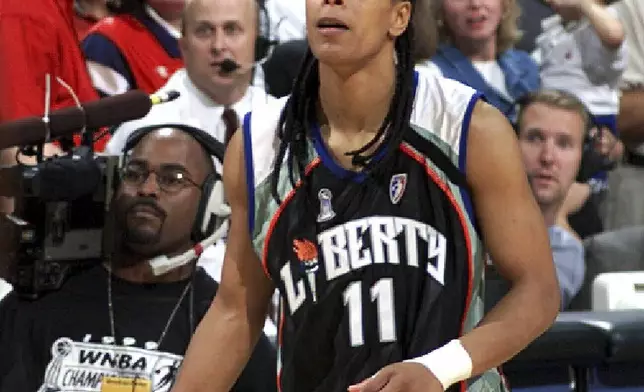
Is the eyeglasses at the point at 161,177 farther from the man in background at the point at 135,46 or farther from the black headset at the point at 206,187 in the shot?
the man in background at the point at 135,46

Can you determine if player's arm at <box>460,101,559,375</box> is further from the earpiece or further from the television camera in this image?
the earpiece

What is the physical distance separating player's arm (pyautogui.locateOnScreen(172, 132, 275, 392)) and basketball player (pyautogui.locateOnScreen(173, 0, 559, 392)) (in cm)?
1

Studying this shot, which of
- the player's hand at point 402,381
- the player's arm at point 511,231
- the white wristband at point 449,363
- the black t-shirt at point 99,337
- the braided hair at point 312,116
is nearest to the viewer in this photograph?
the player's hand at point 402,381

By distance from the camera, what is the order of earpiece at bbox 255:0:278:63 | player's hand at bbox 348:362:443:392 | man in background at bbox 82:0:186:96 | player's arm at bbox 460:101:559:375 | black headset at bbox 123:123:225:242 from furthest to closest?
earpiece at bbox 255:0:278:63 < man in background at bbox 82:0:186:96 < black headset at bbox 123:123:225:242 < player's arm at bbox 460:101:559:375 < player's hand at bbox 348:362:443:392

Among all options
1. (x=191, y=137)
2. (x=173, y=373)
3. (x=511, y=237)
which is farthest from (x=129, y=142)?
(x=511, y=237)

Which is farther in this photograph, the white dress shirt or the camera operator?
the white dress shirt

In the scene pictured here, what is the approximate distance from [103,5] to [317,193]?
2625mm

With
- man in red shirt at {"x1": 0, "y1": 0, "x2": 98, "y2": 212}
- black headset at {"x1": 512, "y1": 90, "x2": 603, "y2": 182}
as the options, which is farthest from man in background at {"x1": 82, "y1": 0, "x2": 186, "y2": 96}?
black headset at {"x1": 512, "y1": 90, "x2": 603, "y2": 182}

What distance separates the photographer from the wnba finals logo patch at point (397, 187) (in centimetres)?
235

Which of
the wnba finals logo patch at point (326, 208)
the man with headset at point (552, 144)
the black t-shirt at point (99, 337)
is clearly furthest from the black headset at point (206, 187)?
the wnba finals logo patch at point (326, 208)

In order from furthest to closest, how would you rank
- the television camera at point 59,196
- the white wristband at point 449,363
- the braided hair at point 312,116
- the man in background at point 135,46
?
the man in background at point 135,46, the television camera at point 59,196, the braided hair at point 312,116, the white wristband at point 449,363

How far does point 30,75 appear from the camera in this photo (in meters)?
4.00

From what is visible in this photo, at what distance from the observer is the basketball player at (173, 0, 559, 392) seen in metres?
2.27

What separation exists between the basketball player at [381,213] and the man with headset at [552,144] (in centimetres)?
239
